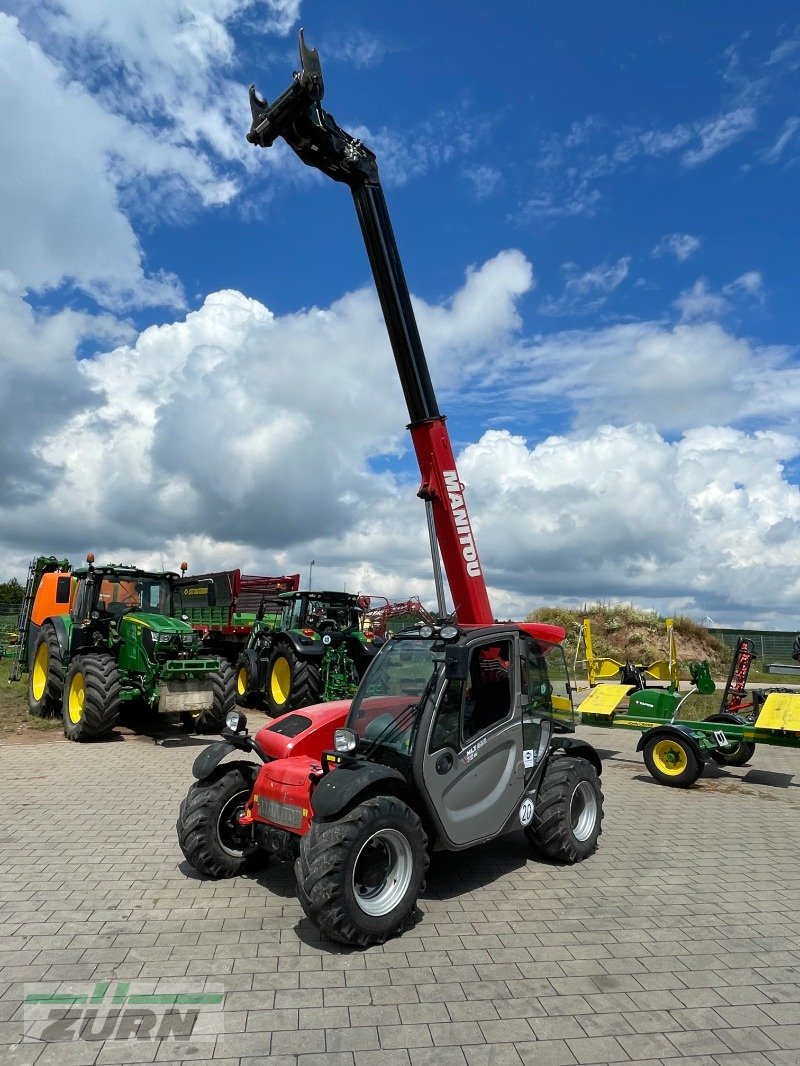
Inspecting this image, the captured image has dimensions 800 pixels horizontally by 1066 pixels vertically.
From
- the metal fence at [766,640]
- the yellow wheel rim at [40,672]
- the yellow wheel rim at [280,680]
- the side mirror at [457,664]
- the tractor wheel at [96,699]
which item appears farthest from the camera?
the metal fence at [766,640]

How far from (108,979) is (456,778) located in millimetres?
2205

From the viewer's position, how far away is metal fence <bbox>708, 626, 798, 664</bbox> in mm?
32031

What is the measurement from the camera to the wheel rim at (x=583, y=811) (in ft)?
19.4

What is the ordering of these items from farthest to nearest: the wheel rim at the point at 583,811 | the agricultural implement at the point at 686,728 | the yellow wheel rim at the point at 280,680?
1. the yellow wheel rim at the point at 280,680
2. the agricultural implement at the point at 686,728
3. the wheel rim at the point at 583,811

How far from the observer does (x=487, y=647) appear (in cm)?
529

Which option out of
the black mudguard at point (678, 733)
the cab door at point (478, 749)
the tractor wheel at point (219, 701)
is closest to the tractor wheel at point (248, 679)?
the tractor wheel at point (219, 701)

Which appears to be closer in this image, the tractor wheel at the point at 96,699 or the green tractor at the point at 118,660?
the tractor wheel at the point at 96,699

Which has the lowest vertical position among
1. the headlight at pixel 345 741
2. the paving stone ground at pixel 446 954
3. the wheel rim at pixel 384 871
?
the paving stone ground at pixel 446 954

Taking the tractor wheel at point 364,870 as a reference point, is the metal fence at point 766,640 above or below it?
above

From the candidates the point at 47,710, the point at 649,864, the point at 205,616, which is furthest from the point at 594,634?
the point at 649,864

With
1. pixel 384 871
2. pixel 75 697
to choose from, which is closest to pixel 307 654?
pixel 75 697

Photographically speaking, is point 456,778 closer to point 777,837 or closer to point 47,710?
point 777,837

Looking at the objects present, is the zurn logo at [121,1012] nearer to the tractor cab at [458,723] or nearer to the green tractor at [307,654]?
the tractor cab at [458,723]

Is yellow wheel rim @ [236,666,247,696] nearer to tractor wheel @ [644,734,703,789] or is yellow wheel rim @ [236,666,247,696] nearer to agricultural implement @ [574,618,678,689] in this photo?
agricultural implement @ [574,618,678,689]
